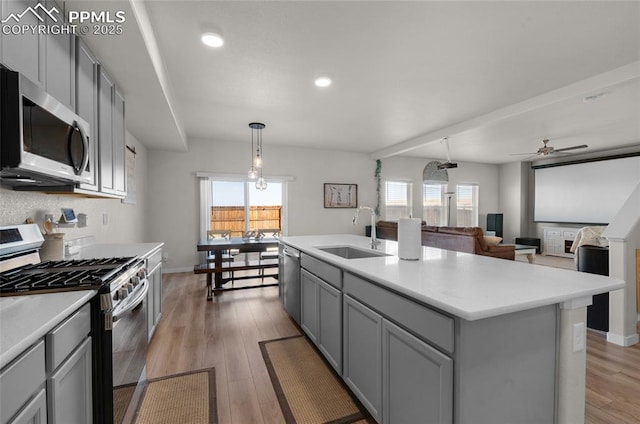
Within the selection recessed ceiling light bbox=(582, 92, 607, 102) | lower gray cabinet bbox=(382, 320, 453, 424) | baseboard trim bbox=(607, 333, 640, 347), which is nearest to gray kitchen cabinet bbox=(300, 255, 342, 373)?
lower gray cabinet bbox=(382, 320, 453, 424)

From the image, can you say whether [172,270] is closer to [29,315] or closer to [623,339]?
[29,315]

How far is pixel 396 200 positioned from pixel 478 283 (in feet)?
21.1

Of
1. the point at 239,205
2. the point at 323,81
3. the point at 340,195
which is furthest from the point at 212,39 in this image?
the point at 340,195

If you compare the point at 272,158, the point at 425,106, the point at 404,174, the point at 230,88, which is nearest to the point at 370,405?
the point at 230,88

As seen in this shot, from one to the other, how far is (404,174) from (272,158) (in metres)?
3.56

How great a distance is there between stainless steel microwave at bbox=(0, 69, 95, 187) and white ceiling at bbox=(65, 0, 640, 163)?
28.8 inches

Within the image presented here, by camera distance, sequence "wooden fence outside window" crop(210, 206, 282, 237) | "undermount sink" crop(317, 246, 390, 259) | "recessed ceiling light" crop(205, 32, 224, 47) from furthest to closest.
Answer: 1. "wooden fence outside window" crop(210, 206, 282, 237)
2. "undermount sink" crop(317, 246, 390, 259)
3. "recessed ceiling light" crop(205, 32, 224, 47)

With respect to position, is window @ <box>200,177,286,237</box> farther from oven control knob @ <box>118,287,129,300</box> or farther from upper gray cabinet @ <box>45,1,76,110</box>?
oven control knob @ <box>118,287,129,300</box>

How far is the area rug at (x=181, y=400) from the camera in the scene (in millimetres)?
1687

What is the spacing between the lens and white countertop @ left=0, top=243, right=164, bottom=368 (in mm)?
766

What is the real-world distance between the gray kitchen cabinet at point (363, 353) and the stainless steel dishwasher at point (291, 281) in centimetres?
105

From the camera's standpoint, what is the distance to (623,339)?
2488 millimetres

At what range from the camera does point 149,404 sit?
180cm

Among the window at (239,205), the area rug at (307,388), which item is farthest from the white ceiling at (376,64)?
the area rug at (307,388)
